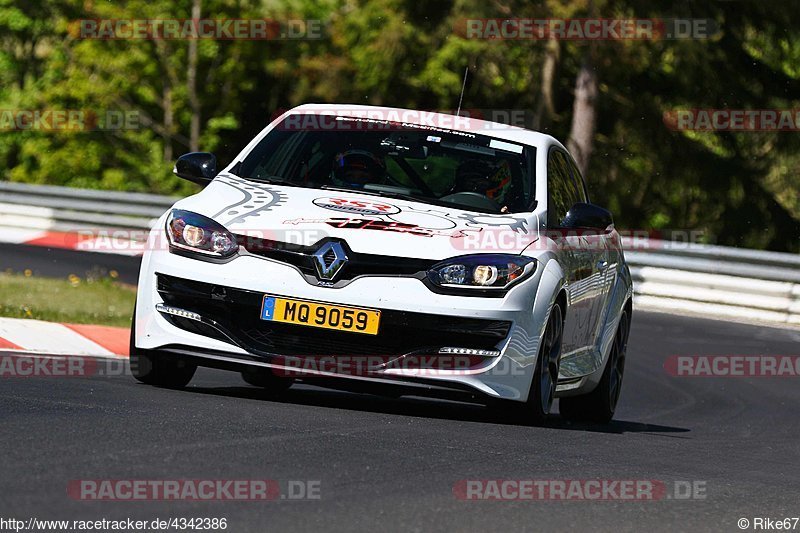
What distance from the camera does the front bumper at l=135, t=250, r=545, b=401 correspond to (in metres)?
7.64

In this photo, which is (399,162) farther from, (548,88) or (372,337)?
(548,88)

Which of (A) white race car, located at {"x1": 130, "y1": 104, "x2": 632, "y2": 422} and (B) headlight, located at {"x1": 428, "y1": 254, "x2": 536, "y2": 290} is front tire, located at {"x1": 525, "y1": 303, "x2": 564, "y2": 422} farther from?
(B) headlight, located at {"x1": 428, "y1": 254, "x2": 536, "y2": 290}

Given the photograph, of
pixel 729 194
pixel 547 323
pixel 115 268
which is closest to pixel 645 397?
pixel 547 323

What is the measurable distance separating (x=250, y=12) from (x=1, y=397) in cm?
4069

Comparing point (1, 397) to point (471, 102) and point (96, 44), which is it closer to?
point (471, 102)

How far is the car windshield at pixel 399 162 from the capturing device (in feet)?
28.4

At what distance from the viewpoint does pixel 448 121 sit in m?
9.25

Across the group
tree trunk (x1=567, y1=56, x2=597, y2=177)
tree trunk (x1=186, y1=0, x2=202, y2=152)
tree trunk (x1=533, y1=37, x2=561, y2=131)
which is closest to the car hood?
tree trunk (x1=567, y1=56, x2=597, y2=177)

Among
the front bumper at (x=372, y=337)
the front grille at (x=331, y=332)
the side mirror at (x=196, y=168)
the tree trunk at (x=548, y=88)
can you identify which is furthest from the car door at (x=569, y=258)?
the tree trunk at (x=548, y=88)

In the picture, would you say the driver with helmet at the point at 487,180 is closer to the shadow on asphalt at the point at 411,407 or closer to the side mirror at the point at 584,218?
the side mirror at the point at 584,218

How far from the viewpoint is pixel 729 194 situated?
36188mm

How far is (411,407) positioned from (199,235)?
1823mm

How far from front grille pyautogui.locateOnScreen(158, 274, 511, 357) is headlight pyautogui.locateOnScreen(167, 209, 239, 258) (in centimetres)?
17

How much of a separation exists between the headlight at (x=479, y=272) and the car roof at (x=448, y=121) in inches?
59.4
